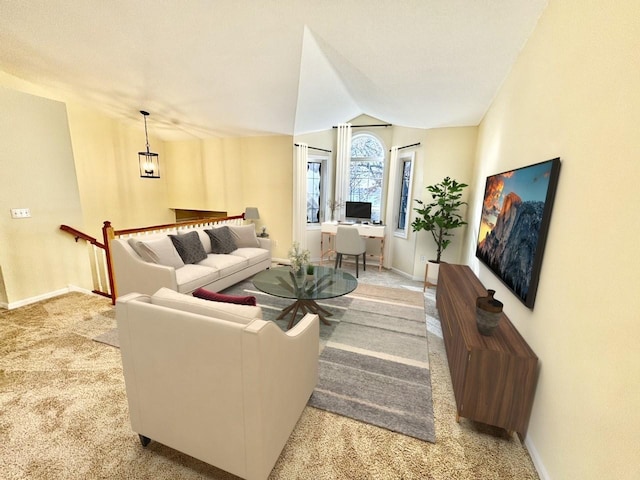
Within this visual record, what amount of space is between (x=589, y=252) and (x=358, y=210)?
4.30 metres

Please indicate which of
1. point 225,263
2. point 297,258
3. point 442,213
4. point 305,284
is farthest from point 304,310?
point 442,213

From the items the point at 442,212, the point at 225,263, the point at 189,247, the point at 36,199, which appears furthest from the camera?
the point at 442,212

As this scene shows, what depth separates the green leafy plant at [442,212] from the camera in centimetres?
386

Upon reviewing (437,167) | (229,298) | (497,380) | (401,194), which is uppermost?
(437,167)

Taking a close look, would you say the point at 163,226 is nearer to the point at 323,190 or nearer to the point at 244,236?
the point at 244,236

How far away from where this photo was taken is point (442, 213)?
400cm

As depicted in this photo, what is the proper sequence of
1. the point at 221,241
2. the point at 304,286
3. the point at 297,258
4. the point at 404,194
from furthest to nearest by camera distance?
the point at 404,194 → the point at 221,241 → the point at 297,258 → the point at 304,286

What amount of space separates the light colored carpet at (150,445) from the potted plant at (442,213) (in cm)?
232

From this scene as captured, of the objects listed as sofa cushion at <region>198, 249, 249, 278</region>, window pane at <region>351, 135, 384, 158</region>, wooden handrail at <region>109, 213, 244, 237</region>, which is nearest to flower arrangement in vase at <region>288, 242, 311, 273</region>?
sofa cushion at <region>198, 249, 249, 278</region>

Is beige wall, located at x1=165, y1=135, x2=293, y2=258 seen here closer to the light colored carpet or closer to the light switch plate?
the light switch plate

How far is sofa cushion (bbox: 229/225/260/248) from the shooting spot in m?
4.53

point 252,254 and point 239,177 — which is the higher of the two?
point 239,177

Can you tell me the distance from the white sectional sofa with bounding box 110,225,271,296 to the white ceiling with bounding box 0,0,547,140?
2023mm

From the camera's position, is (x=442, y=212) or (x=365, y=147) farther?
(x=365, y=147)
